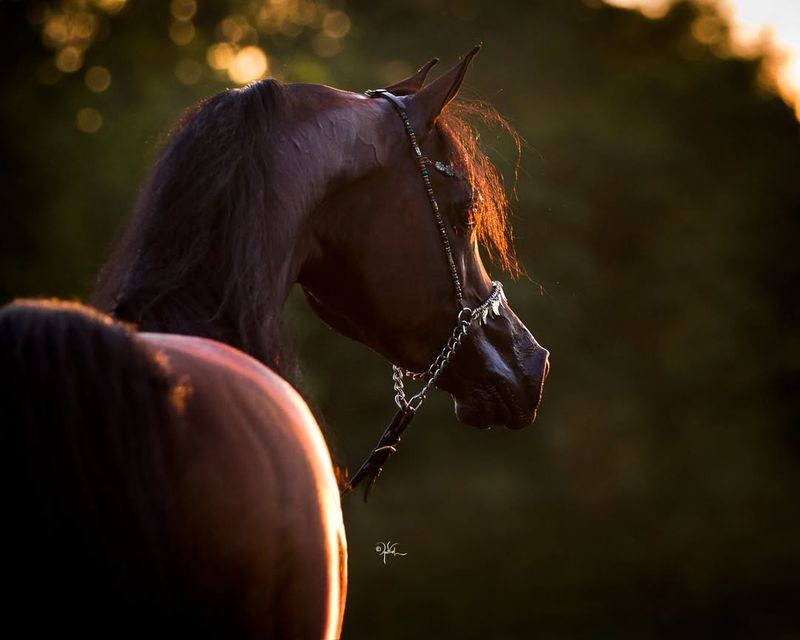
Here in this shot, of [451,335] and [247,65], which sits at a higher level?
[451,335]

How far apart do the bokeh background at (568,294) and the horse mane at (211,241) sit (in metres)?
12.8

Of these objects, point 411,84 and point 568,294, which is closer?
point 411,84

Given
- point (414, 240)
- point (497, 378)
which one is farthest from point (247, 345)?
point (497, 378)

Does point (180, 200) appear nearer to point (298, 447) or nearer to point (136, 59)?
point (298, 447)

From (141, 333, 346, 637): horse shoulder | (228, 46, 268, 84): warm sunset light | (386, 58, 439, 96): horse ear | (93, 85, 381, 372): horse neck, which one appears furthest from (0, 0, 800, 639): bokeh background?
(141, 333, 346, 637): horse shoulder

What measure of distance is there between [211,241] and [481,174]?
1022 mm

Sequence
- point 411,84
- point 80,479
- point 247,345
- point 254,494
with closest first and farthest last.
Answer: point 80,479 < point 254,494 < point 247,345 < point 411,84

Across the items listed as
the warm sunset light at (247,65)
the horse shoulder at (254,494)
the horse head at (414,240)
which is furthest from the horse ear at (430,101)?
the warm sunset light at (247,65)

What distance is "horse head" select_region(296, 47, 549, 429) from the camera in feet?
8.80

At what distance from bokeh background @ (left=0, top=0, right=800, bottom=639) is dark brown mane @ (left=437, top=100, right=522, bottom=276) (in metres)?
11.9

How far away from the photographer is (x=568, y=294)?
19.7 m

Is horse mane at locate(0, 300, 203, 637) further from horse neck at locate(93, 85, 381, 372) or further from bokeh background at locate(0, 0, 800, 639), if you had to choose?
bokeh background at locate(0, 0, 800, 639)

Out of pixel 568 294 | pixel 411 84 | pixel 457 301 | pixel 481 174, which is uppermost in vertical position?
pixel 411 84

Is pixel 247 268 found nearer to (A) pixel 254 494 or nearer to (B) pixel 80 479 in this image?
(A) pixel 254 494
